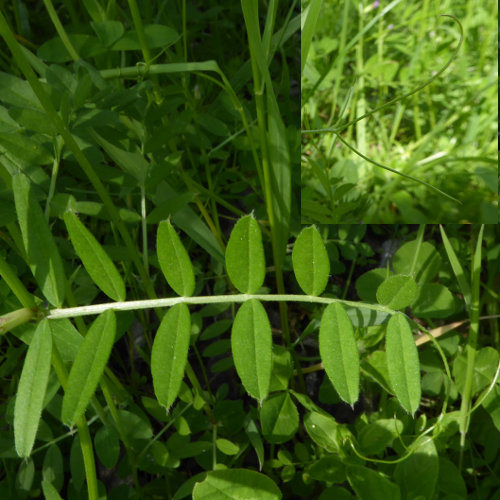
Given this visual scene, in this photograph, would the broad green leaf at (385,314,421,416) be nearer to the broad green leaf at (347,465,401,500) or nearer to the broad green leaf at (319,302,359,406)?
the broad green leaf at (319,302,359,406)

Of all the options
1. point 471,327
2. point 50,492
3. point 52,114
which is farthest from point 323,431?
point 52,114

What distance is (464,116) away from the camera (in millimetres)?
1502

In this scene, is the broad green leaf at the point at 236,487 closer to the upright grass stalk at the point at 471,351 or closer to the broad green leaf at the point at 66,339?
the broad green leaf at the point at 66,339

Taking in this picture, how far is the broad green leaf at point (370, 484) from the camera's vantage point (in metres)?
0.68

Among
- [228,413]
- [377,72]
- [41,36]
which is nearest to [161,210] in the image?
[228,413]

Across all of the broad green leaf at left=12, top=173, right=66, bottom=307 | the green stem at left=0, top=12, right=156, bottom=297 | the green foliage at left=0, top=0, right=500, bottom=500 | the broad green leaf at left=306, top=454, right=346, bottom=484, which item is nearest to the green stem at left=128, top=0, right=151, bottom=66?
the green foliage at left=0, top=0, right=500, bottom=500

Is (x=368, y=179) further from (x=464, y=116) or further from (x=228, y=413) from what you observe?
(x=228, y=413)

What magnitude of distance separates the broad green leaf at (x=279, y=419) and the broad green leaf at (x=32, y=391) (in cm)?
38

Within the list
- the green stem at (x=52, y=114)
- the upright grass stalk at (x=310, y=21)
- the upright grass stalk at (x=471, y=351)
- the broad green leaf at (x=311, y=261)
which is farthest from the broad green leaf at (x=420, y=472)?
the upright grass stalk at (x=310, y=21)

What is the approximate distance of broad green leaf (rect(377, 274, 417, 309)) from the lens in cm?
58

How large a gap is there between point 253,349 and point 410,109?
1170mm

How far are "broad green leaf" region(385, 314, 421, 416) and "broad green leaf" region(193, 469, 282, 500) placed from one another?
21 centimetres

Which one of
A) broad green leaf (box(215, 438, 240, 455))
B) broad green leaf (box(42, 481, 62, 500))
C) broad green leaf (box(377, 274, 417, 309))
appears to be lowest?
broad green leaf (box(215, 438, 240, 455))

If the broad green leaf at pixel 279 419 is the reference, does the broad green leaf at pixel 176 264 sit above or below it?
above
